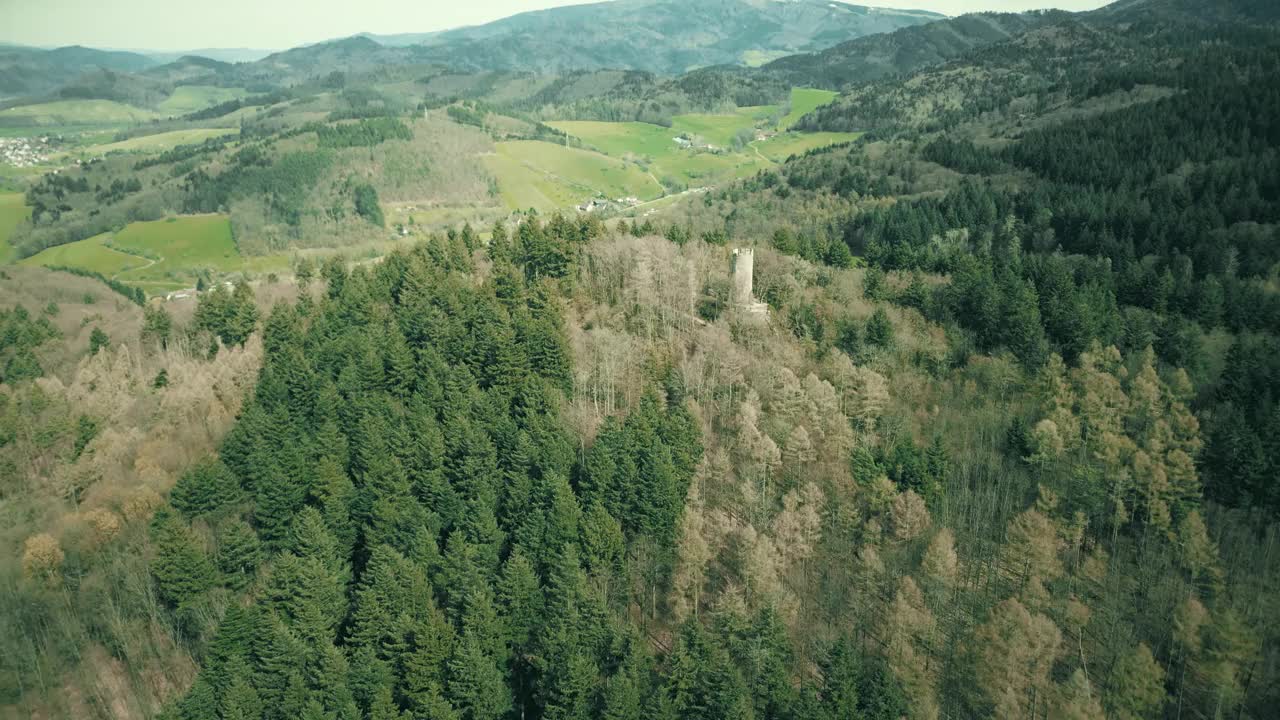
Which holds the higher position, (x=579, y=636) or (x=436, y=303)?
(x=436, y=303)

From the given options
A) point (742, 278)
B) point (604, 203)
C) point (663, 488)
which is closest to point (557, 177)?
point (604, 203)

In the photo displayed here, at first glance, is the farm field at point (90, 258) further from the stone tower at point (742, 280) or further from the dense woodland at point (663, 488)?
the stone tower at point (742, 280)

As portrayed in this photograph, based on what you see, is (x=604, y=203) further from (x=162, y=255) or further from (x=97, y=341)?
(x=97, y=341)

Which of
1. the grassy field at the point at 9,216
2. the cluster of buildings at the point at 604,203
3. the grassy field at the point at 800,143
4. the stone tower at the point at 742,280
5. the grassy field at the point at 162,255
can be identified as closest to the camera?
the stone tower at the point at 742,280

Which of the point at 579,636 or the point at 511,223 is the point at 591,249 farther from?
the point at 511,223

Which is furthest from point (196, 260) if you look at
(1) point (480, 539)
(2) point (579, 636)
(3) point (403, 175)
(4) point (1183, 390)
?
(4) point (1183, 390)

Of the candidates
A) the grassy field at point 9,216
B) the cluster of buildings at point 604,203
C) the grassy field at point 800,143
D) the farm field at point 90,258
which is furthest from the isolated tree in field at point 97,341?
the grassy field at point 800,143

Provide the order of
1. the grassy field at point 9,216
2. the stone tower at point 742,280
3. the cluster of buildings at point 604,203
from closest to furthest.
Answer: the stone tower at point 742,280 → the grassy field at point 9,216 → the cluster of buildings at point 604,203
